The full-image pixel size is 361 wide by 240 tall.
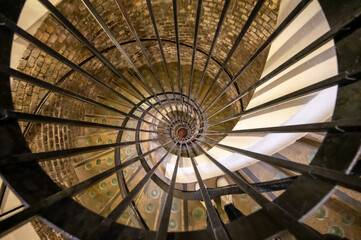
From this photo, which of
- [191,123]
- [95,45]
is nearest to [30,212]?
[95,45]

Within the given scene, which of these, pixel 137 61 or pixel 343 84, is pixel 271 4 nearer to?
pixel 343 84

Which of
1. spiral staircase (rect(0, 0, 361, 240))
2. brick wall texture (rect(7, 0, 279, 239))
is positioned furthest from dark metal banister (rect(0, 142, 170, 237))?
brick wall texture (rect(7, 0, 279, 239))

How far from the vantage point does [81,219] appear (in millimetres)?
715

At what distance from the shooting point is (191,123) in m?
5.41

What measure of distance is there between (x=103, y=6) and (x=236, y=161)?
3.77 metres

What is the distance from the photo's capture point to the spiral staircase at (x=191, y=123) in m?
0.71

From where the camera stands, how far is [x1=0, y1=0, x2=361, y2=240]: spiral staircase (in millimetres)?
710

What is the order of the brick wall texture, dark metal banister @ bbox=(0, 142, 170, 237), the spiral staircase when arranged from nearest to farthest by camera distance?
dark metal banister @ bbox=(0, 142, 170, 237)
the spiral staircase
the brick wall texture

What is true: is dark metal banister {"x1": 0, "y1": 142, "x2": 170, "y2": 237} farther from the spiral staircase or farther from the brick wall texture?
the brick wall texture

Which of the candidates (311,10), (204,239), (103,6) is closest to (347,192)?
(311,10)

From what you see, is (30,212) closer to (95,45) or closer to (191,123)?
(95,45)

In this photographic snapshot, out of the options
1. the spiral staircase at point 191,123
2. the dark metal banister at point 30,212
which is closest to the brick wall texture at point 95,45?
the spiral staircase at point 191,123

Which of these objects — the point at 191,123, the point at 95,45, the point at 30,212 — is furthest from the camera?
the point at 191,123

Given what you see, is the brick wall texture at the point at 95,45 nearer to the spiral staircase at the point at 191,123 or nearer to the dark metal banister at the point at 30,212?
the spiral staircase at the point at 191,123
